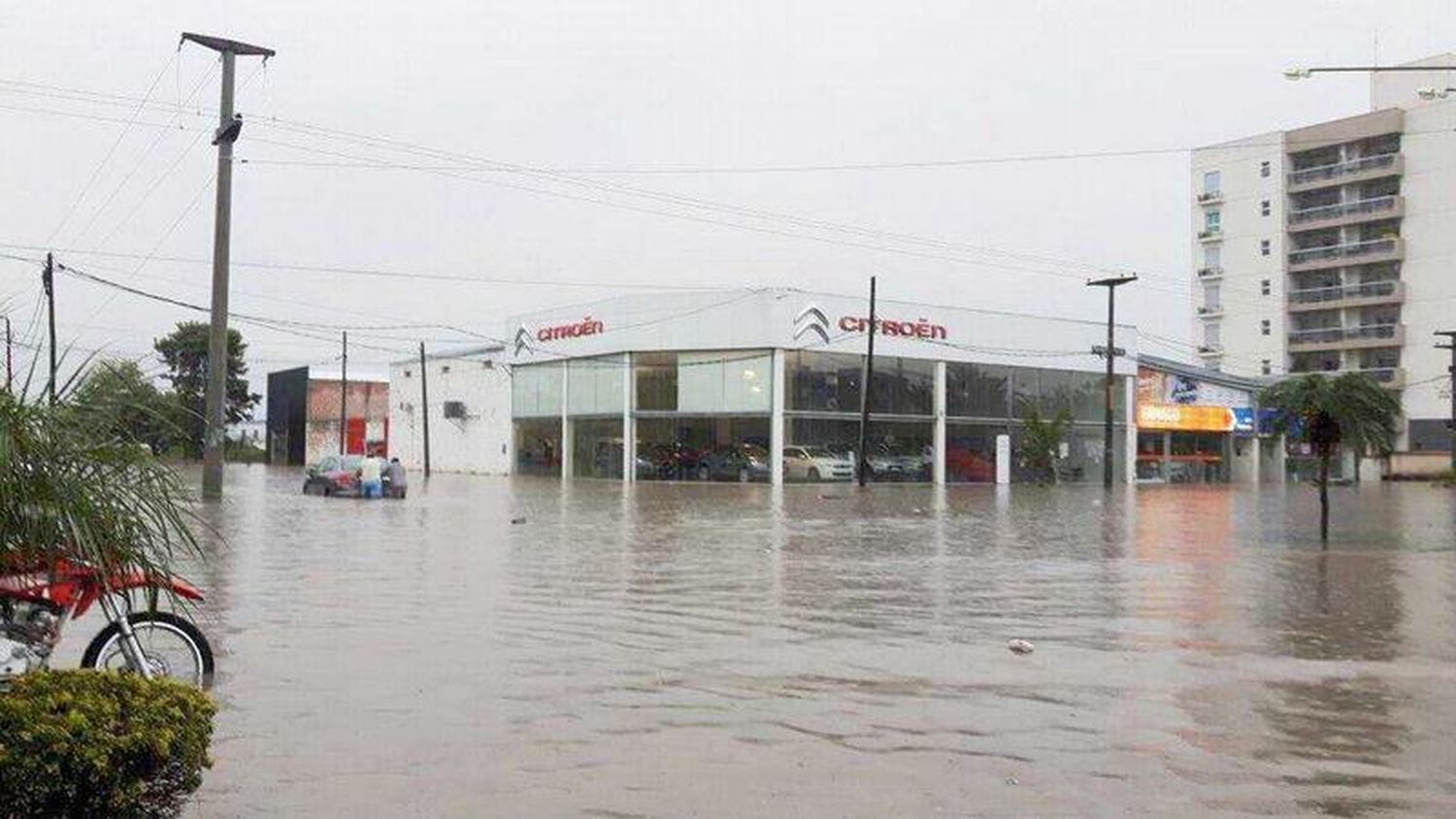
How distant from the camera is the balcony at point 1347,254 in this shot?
78.2 meters

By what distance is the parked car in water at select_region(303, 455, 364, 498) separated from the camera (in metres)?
40.6

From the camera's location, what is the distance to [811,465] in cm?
5559

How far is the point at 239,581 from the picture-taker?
15141mm

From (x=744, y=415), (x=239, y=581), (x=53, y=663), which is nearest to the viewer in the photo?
(x=53, y=663)

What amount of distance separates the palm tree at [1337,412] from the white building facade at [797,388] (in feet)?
109

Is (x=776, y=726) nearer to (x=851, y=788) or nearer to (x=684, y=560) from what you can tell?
(x=851, y=788)

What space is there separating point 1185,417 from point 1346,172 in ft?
74.4

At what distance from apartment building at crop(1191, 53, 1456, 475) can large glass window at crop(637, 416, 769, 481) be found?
39287mm

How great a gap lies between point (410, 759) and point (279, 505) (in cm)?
2891

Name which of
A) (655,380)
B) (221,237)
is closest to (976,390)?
(655,380)

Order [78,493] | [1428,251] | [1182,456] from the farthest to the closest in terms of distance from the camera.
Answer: [1428,251] < [1182,456] < [78,493]

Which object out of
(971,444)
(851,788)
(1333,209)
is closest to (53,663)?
(851,788)

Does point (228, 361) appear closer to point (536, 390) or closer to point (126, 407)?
point (536, 390)

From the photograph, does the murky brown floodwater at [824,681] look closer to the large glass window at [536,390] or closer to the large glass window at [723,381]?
the large glass window at [723,381]
